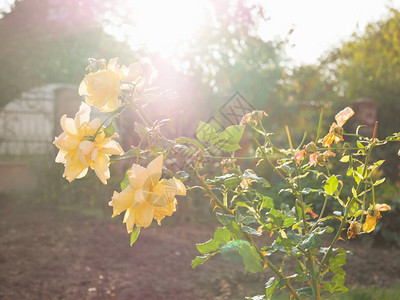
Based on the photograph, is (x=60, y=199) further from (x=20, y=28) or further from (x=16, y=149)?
(x=16, y=149)

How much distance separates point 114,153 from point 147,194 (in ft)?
0.36

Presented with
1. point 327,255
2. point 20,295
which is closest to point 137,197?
point 327,255

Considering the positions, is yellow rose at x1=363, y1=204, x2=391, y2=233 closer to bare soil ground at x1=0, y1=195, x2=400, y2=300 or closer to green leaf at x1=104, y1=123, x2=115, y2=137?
green leaf at x1=104, y1=123, x2=115, y2=137

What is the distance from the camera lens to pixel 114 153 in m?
0.84

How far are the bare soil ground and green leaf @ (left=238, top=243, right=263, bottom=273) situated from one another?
1.92 metres

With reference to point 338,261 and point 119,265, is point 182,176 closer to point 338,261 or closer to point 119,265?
point 338,261

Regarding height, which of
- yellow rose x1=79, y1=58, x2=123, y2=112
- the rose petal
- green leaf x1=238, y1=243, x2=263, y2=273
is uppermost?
yellow rose x1=79, y1=58, x2=123, y2=112

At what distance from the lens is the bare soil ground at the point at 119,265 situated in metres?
2.88

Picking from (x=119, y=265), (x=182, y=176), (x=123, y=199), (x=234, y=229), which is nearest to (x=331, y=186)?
(x=234, y=229)

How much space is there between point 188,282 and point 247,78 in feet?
14.1

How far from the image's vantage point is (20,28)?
174 inches

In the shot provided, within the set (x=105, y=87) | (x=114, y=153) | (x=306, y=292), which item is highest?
(x=105, y=87)

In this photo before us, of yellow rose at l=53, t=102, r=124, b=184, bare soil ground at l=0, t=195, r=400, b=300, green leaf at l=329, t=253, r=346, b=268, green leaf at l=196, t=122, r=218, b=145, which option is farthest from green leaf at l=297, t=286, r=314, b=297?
bare soil ground at l=0, t=195, r=400, b=300

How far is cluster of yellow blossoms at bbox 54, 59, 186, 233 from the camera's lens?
0.78m
